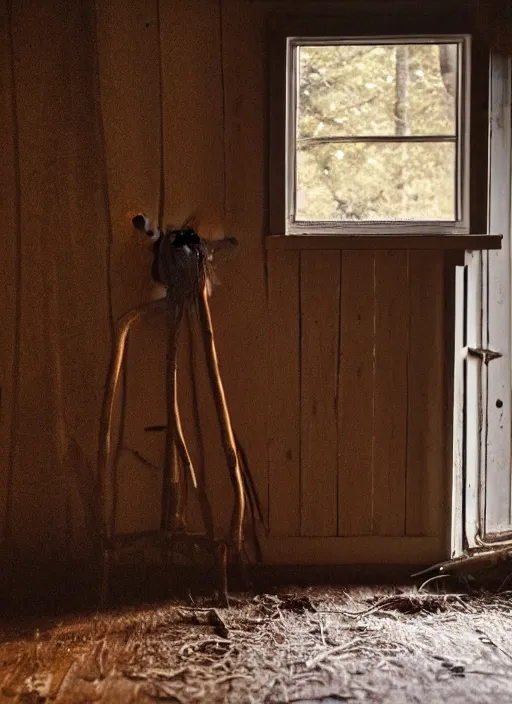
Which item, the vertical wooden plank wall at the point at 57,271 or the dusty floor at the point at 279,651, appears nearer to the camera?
the dusty floor at the point at 279,651

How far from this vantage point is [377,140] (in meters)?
2.47

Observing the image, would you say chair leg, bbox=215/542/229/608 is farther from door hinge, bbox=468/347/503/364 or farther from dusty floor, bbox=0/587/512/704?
door hinge, bbox=468/347/503/364

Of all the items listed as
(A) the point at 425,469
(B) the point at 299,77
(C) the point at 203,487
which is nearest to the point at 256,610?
(C) the point at 203,487

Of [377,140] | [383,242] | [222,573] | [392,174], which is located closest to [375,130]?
Answer: [377,140]

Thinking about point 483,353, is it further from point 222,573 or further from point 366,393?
point 222,573

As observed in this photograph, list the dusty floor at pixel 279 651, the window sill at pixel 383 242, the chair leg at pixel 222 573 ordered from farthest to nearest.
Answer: the window sill at pixel 383 242
the chair leg at pixel 222 573
the dusty floor at pixel 279 651

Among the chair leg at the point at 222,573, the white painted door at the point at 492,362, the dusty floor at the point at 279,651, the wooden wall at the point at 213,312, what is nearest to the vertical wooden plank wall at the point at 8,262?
the wooden wall at the point at 213,312

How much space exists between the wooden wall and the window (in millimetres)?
103

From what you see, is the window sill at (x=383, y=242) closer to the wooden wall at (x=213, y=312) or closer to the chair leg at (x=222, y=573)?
the wooden wall at (x=213, y=312)

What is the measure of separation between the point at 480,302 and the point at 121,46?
1423mm

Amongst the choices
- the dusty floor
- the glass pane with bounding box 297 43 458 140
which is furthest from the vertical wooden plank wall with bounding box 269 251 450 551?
the glass pane with bounding box 297 43 458 140

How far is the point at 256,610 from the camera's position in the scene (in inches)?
90.4

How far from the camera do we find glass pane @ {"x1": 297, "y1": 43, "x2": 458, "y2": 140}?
2455 millimetres

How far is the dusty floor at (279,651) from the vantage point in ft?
6.02
